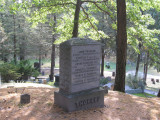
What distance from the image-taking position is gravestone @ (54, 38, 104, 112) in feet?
15.8

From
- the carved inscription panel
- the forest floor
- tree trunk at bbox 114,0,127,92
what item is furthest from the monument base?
tree trunk at bbox 114,0,127,92

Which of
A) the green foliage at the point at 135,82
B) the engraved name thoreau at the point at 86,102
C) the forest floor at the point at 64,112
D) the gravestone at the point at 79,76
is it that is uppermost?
the gravestone at the point at 79,76

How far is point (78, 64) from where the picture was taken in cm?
491

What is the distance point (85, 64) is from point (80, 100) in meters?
1.07

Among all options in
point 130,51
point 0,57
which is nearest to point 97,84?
point 130,51

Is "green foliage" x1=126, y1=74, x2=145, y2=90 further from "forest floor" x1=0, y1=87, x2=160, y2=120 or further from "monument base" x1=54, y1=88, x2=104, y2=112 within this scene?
"monument base" x1=54, y1=88, x2=104, y2=112

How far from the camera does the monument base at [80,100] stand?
4.83 m

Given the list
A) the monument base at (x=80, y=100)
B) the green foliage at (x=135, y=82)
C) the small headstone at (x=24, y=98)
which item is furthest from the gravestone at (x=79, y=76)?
the green foliage at (x=135, y=82)

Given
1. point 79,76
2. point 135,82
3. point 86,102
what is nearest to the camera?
point 79,76

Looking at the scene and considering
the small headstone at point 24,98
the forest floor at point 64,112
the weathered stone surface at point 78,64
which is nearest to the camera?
the forest floor at point 64,112

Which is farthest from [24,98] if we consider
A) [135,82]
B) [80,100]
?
[135,82]

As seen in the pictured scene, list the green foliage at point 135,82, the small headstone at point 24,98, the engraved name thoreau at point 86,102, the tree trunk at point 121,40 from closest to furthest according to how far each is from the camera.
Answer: the engraved name thoreau at point 86,102
the small headstone at point 24,98
the tree trunk at point 121,40
the green foliage at point 135,82

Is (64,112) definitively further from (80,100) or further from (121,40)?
(121,40)

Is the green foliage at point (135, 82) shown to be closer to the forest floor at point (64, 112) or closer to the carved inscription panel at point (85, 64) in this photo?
the forest floor at point (64, 112)
